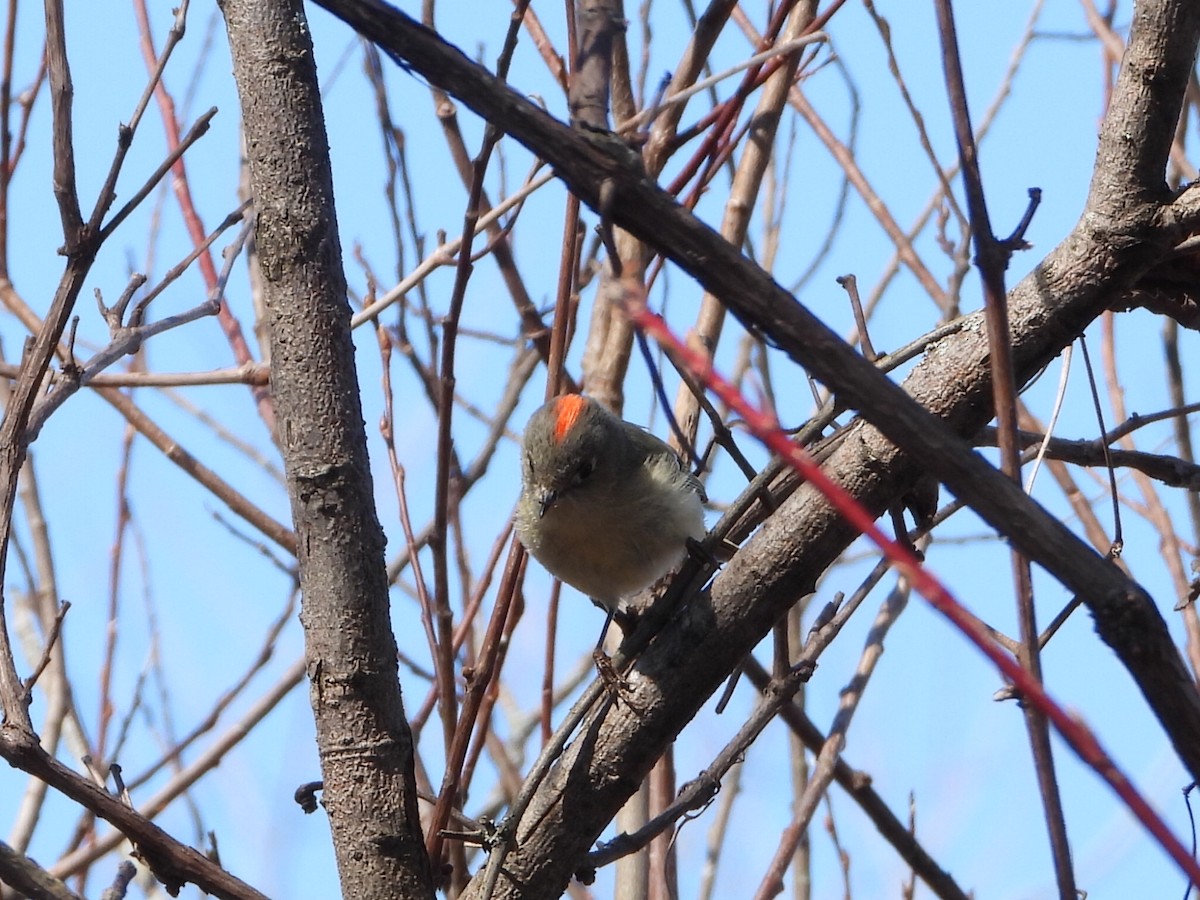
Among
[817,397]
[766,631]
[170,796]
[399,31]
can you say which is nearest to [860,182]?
[817,397]

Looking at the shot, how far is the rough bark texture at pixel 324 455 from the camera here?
2.05 metres

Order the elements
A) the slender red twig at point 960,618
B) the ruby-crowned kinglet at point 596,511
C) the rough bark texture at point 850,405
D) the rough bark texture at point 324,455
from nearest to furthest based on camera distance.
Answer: the slender red twig at point 960,618, the rough bark texture at point 850,405, the rough bark texture at point 324,455, the ruby-crowned kinglet at point 596,511

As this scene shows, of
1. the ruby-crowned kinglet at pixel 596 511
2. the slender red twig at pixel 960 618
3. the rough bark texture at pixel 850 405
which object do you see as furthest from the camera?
the ruby-crowned kinglet at pixel 596 511

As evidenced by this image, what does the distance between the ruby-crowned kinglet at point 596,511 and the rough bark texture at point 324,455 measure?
1383mm

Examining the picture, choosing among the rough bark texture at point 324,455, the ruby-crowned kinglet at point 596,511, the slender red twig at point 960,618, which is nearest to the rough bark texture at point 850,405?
the slender red twig at point 960,618

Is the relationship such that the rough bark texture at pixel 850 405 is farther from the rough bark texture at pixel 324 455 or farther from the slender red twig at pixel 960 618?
the rough bark texture at pixel 324 455

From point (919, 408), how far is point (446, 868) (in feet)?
5.56

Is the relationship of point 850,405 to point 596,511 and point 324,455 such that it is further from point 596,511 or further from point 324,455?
point 596,511

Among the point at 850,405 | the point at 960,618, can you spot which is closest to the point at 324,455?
the point at 850,405

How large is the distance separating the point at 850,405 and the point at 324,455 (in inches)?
49.9

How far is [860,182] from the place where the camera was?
3.75 meters

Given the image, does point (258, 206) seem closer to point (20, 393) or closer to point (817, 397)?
point (20, 393)

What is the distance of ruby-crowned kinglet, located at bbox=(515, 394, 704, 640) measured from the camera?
3.49 meters

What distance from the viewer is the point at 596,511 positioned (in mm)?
3508
